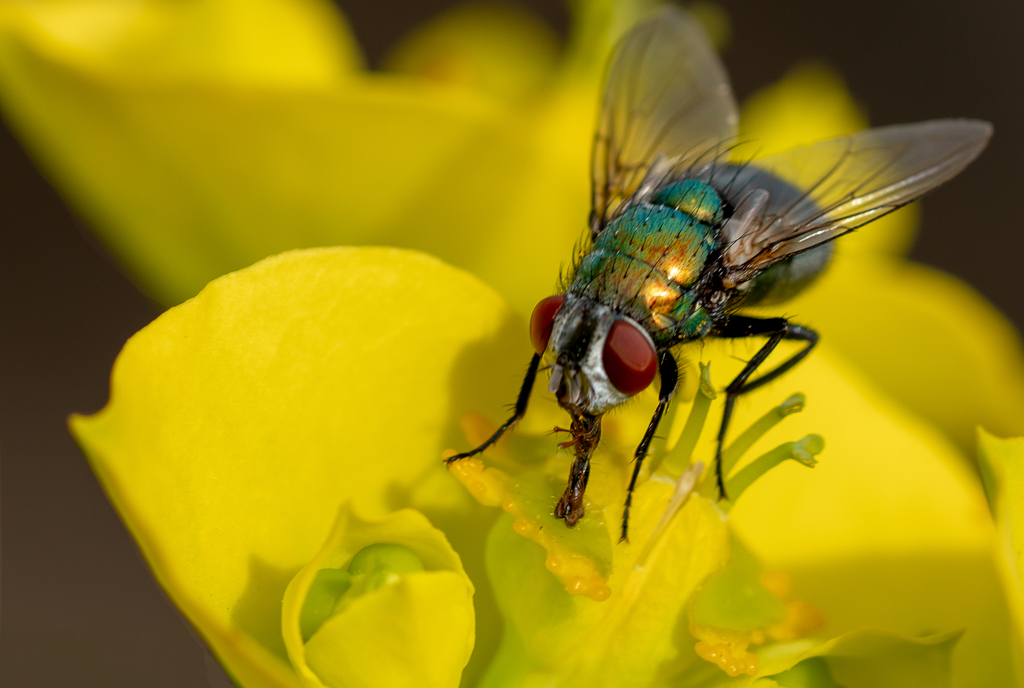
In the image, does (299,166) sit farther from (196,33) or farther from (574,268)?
(196,33)

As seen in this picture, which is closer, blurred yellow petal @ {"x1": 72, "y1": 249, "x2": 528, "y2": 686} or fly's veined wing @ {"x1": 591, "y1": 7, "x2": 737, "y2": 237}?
blurred yellow petal @ {"x1": 72, "y1": 249, "x2": 528, "y2": 686}

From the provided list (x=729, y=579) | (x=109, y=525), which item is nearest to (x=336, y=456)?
(x=729, y=579)

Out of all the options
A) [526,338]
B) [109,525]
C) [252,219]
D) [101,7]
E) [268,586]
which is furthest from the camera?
[109,525]

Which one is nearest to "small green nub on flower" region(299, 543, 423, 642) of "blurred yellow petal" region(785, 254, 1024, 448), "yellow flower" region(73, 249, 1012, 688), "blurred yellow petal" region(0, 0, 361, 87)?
"yellow flower" region(73, 249, 1012, 688)

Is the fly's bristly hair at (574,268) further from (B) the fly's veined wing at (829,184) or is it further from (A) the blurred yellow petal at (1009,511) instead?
(A) the blurred yellow petal at (1009,511)

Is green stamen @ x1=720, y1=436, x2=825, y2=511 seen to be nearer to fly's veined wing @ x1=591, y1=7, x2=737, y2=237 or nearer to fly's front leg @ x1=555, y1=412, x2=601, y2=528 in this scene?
fly's front leg @ x1=555, y1=412, x2=601, y2=528

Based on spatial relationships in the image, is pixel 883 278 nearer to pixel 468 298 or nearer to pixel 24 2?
pixel 468 298

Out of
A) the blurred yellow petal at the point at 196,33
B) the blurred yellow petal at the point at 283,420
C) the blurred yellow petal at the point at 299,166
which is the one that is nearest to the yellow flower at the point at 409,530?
the blurred yellow petal at the point at 283,420
